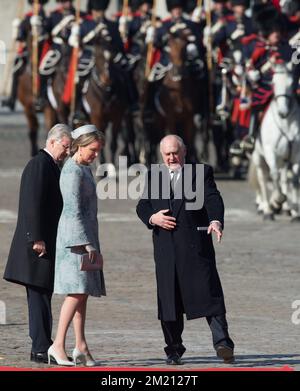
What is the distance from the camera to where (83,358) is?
12102 mm

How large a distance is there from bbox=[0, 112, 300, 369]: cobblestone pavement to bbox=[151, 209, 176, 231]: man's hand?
2.61ft

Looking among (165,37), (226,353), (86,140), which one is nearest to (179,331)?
(226,353)

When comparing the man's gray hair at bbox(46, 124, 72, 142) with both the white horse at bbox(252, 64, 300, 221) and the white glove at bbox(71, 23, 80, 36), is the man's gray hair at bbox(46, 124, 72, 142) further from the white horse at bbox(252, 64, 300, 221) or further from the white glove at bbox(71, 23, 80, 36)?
the white glove at bbox(71, 23, 80, 36)

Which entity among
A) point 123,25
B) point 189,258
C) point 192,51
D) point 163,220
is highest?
point 123,25

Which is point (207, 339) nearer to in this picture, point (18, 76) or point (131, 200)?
point (131, 200)

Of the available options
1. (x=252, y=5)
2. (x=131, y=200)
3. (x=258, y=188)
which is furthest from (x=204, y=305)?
(x=252, y=5)

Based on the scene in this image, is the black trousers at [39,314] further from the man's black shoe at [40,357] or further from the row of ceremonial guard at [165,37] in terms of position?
the row of ceremonial guard at [165,37]

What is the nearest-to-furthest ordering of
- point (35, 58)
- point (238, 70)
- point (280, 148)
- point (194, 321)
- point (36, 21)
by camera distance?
point (194, 321) < point (280, 148) < point (238, 70) < point (35, 58) < point (36, 21)

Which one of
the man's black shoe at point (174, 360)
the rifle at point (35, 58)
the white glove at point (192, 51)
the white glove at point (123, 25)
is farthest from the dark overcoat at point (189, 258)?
the white glove at point (123, 25)

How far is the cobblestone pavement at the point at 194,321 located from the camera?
1267 cm

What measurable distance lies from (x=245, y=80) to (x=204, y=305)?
12.2 metres

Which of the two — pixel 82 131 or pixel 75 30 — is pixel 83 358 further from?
pixel 75 30

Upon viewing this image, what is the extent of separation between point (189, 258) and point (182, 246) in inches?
3.3

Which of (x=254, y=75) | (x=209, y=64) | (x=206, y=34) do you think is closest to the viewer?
(x=254, y=75)
